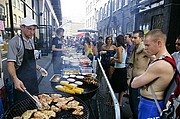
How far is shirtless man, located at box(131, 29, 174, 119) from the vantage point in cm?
201

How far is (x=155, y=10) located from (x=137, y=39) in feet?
24.4

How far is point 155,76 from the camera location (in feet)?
6.74

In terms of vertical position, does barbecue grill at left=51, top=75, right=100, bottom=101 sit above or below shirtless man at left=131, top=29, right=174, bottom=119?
below

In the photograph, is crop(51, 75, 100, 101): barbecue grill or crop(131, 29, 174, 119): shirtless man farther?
crop(51, 75, 100, 101): barbecue grill

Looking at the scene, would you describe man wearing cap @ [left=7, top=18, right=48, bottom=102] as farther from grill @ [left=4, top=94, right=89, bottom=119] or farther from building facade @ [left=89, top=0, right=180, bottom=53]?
building facade @ [left=89, top=0, right=180, bottom=53]

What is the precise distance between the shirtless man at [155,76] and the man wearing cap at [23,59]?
6.14ft

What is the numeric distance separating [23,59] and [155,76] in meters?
2.28

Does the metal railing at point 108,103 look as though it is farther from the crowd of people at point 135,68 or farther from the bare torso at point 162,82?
the bare torso at point 162,82

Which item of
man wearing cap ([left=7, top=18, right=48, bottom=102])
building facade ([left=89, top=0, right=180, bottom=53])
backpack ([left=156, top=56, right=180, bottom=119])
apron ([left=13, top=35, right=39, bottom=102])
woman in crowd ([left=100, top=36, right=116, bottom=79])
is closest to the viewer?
backpack ([left=156, top=56, right=180, bottom=119])

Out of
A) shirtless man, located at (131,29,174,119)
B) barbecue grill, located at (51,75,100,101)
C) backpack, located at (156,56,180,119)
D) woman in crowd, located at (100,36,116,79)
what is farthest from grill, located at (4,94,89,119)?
woman in crowd, located at (100,36,116,79)

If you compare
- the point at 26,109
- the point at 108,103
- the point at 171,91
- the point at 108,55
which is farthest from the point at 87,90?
the point at 108,55

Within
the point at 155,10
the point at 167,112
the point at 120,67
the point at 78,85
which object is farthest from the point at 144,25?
the point at 167,112

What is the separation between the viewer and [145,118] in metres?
2.33

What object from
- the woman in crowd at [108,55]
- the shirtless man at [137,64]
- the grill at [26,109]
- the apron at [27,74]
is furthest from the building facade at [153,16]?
the grill at [26,109]
